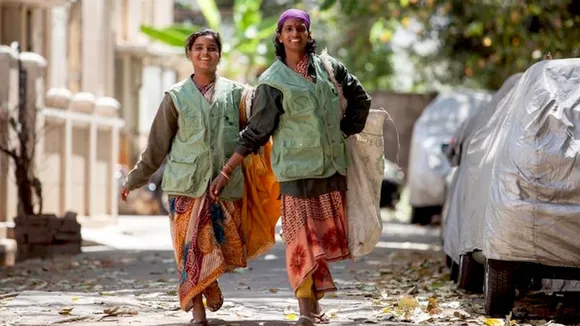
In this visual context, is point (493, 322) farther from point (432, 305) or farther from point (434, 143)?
point (434, 143)

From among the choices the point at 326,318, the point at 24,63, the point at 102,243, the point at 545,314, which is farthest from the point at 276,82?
the point at 102,243

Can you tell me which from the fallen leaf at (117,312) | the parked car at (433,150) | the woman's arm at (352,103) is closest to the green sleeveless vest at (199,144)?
the woman's arm at (352,103)

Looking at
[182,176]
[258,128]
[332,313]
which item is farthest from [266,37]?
[258,128]

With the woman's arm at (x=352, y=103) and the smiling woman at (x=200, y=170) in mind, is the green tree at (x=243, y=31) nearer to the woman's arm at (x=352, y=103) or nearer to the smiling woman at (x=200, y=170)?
the smiling woman at (x=200, y=170)

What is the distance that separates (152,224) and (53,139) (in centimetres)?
587

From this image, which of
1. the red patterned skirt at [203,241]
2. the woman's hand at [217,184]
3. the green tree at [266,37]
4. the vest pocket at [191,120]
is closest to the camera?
the woman's hand at [217,184]

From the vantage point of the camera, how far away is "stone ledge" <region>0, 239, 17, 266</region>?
15155mm

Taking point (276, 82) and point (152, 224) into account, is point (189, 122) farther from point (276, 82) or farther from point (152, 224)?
point (152, 224)

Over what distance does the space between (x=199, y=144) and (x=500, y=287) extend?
2196 mm

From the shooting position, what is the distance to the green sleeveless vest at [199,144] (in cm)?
866

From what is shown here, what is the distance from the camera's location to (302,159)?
8383 mm

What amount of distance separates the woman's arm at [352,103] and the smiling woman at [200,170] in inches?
27.8

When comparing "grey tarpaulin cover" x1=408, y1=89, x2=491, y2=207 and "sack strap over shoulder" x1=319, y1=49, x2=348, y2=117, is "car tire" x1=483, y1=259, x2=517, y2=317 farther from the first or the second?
"grey tarpaulin cover" x1=408, y1=89, x2=491, y2=207

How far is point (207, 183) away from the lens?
28.3 ft
